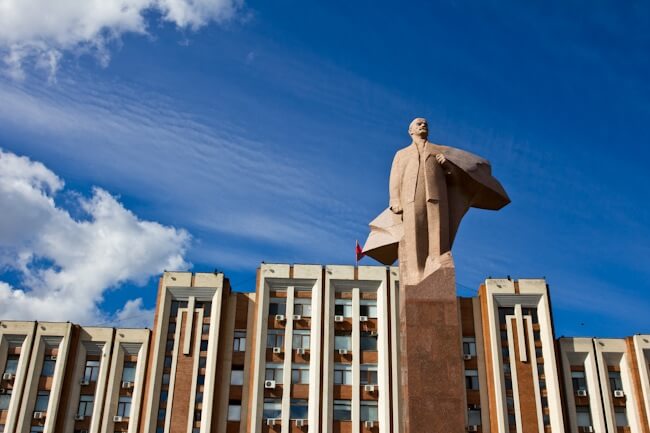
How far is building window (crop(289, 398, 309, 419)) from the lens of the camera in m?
36.4

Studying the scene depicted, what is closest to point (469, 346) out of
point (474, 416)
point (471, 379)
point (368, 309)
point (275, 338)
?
point (471, 379)

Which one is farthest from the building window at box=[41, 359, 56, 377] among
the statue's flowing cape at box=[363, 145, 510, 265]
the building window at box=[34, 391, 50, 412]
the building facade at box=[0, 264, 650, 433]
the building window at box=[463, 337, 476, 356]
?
the statue's flowing cape at box=[363, 145, 510, 265]

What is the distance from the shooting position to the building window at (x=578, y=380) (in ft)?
126

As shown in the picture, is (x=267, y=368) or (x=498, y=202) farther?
(x=267, y=368)

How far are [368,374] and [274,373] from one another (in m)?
5.06

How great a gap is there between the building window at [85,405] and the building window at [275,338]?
32.9 ft

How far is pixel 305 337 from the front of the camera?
1518 inches

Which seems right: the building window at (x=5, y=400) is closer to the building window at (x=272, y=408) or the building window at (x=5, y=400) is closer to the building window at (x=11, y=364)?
the building window at (x=11, y=364)

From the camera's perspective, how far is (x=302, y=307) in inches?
1548

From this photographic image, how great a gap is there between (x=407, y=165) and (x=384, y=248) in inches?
67.5

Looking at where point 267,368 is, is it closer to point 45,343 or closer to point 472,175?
point 45,343

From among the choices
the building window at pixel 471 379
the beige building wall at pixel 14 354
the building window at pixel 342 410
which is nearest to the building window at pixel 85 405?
the beige building wall at pixel 14 354

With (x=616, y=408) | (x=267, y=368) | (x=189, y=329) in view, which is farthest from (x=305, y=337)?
(x=616, y=408)

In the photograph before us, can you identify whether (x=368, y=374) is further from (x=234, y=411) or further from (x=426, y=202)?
(x=426, y=202)
